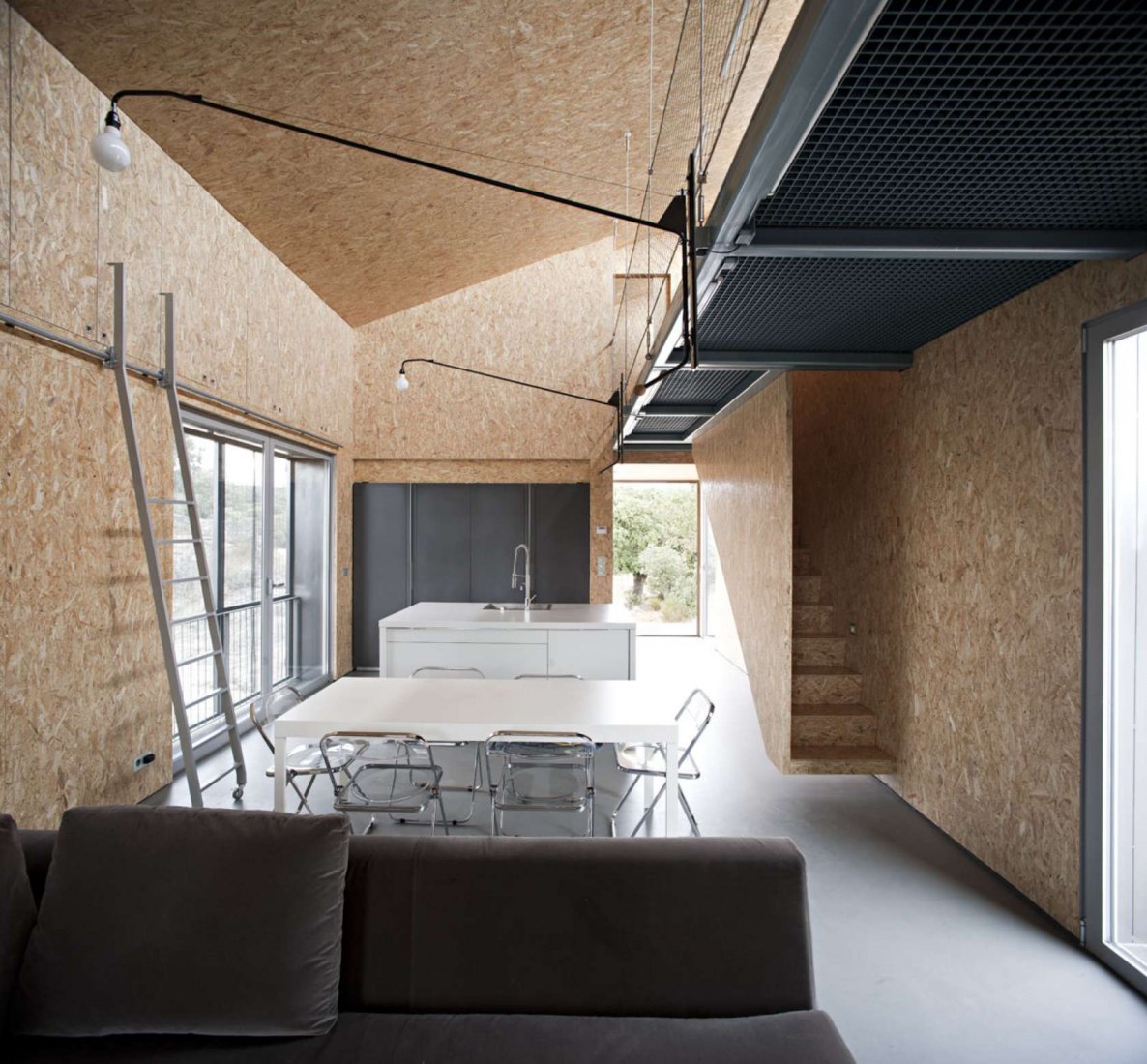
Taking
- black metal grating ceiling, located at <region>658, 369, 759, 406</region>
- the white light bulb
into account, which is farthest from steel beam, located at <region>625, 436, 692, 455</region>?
the white light bulb

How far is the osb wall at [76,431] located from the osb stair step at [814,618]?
4.34 meters

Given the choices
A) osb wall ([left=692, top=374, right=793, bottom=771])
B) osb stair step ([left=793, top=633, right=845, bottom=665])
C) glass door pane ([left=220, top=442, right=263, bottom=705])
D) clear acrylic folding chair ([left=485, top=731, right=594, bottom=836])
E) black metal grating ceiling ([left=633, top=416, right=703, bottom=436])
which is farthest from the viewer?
black metal grating ceiling ([left=633, top=416, right=703, bottom=436])

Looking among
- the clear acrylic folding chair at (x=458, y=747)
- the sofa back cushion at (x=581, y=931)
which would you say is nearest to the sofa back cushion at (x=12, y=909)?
the sofa back cushion at (x=581, y=931)

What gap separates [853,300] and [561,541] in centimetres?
516

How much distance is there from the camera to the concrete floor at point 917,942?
2160 mm

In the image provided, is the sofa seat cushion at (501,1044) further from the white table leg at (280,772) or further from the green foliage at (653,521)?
the green foliage at (653,521)

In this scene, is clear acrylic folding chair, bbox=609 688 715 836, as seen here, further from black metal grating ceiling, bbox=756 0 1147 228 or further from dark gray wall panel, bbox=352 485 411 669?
dark gray wall panel, bbox=352 485 411 669

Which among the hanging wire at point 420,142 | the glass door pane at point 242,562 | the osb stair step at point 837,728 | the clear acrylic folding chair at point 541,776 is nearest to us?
the clear acrylic folding chair at point 541,776

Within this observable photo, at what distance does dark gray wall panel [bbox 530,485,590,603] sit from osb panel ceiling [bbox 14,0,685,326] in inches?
116

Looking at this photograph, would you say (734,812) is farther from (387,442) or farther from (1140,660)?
(387,442)

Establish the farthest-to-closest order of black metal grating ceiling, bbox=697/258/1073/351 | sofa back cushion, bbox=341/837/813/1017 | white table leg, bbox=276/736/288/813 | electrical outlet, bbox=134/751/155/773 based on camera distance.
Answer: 1. electrical outlet, bbox=134/751/155/773
2. white table leg, bbox=276/736/288/813
3. black metal grating ceiling, bbox=697/258/1073/351
4. sofa back cushion, bbox=341/837/813/1017

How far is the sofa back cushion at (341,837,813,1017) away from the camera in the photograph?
5.49ft

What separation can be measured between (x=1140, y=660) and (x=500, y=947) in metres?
2.39

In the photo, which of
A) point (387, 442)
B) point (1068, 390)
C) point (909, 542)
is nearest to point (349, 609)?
point (387, 442)
